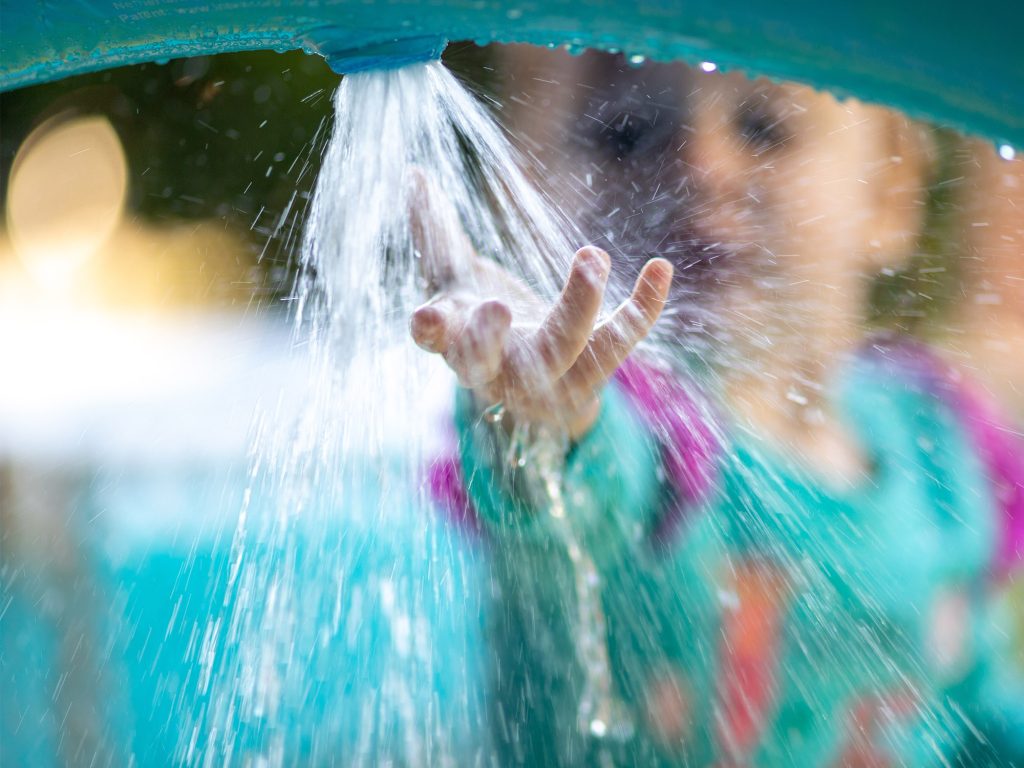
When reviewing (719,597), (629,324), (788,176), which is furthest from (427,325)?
(788,176)

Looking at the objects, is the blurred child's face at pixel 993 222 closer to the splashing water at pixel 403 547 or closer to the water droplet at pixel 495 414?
the splashing water at pixel 403 547

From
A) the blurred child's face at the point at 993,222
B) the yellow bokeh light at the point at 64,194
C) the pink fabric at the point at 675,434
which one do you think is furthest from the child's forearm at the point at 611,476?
the yellow bokeh light at the point at 64,194

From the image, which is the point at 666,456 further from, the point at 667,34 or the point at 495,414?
the point at 667,34

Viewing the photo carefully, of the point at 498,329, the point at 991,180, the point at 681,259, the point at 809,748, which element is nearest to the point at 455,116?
the point at 498,329

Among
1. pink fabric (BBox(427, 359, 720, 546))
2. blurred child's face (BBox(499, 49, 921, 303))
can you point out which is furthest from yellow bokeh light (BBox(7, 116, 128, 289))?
pink fabric (BBox(427, 359, 720, 546))

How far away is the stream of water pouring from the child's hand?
0.16 feet

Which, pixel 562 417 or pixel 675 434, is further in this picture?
pixel 675 434

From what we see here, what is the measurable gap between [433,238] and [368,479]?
0.91 metres

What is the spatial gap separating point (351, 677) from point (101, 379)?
1.58 meters

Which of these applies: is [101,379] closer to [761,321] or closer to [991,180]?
[761,321]

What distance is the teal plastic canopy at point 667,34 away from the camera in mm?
552

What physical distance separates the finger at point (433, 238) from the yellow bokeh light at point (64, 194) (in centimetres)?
256

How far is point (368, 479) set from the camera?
1.87 m

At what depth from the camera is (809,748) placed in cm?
129
